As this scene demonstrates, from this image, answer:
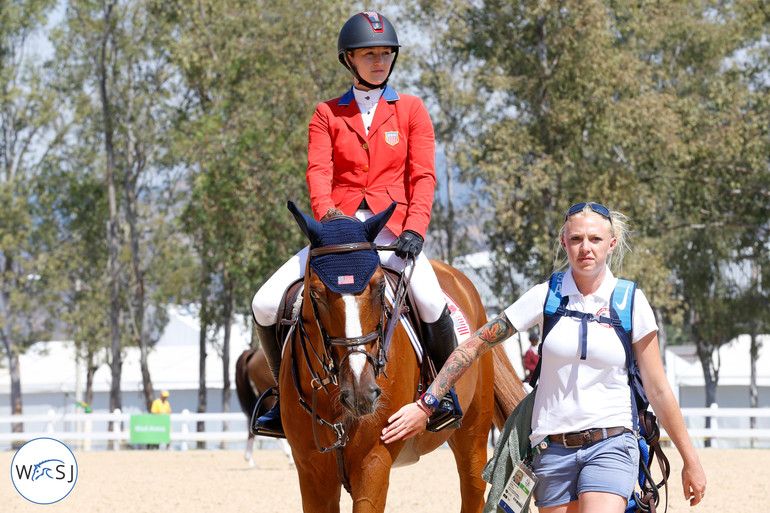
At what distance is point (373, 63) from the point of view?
525 centimetres

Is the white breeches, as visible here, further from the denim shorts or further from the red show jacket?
the denim shorts

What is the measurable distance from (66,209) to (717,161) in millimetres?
27624

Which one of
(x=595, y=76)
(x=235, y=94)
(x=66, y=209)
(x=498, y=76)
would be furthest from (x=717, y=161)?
(x=66, y=209)

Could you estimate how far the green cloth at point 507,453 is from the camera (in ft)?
12.6

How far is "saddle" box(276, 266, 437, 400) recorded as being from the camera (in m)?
4.77

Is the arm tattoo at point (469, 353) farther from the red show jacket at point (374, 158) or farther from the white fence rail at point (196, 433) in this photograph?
the white fence rail at point (196, 433)

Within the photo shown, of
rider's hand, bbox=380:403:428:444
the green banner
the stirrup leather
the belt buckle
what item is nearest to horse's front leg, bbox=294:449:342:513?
rider's hand, bbox=380:403:428:444

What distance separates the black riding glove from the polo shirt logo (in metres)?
0.65

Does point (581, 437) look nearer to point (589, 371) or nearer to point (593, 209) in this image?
point (589, 371)

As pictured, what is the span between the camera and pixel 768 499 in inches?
450

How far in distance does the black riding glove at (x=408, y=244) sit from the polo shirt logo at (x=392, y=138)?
65 centimetres

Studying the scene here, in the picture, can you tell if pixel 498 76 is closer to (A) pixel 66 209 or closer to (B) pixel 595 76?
(B) pixel 595 76

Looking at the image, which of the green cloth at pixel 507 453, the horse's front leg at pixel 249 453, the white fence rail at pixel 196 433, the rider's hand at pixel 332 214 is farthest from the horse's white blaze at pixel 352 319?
the white fence rail at pixel 196 433

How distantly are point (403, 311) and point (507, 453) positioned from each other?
1.16 m
